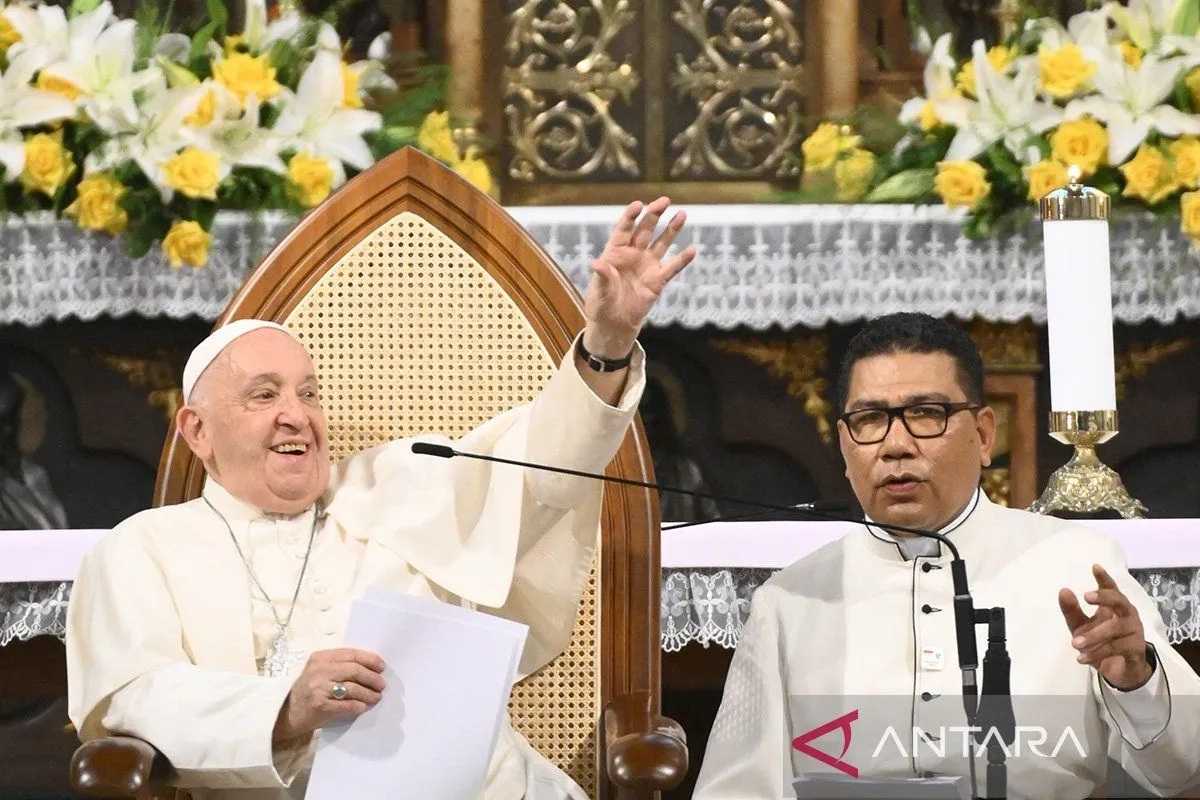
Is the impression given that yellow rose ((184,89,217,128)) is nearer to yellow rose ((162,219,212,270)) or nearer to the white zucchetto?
yellow rose ((162,219,212,270))

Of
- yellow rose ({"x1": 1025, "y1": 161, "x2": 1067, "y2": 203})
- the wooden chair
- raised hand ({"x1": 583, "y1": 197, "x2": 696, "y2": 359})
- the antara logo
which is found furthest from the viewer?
yellow rose ({"x1": 1025, "y1": 161, "x2": 1067, "y2": 203})

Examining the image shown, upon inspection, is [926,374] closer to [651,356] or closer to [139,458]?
[651,356]

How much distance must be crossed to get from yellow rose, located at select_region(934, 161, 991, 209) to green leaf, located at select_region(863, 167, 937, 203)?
14cm

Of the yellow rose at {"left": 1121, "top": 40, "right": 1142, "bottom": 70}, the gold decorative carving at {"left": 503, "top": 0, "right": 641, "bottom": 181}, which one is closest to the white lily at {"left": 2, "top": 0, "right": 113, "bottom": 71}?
the gold decorative carving at {"left": 503, "top": 0, "right": 641, "bottom": 181}

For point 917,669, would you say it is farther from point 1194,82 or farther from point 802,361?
point 1194,82

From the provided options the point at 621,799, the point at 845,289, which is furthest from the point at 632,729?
the point at 845,289

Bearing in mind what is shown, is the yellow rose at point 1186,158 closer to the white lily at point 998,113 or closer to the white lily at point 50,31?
the white lily at point 998,113

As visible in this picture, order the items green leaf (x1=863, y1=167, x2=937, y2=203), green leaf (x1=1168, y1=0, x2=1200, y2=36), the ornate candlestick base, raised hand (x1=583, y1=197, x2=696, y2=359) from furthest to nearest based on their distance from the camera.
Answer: green leaf (x1=863, y1=167, x2=937, y2=203)
green leaf (x1=1168, y1=0, x2=1200, y2=36)
the ornate candlestick base
raised hand (x1=583, y1=197, x2=696, y2=359)

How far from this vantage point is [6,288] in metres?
A: 5.17

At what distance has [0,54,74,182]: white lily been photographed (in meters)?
4.96

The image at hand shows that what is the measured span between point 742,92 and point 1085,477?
1.76 m

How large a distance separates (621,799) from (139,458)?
2.22 m

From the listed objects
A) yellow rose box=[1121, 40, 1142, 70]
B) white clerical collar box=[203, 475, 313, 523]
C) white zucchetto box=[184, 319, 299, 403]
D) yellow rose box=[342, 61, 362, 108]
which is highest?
yellow rose box=[1121, 40, 1142, 70]

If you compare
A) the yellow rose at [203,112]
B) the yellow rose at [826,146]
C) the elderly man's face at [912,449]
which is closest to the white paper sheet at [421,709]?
the elderly man's face at [912,449]
